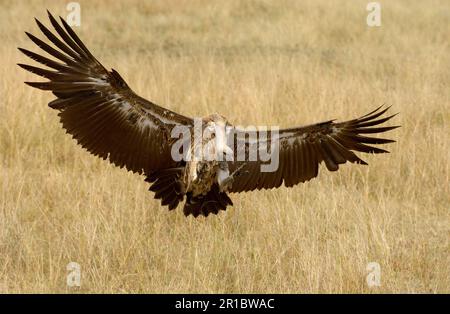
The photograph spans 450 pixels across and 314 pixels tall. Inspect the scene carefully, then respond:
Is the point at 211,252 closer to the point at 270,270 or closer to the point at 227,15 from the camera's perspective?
the point at 270,270

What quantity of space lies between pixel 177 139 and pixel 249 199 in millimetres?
1277

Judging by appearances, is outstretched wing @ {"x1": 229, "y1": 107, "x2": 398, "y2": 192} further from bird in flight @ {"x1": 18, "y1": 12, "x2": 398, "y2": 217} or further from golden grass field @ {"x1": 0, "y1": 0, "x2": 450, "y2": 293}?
golden grass field @ {"x1": 0, "y1": 0, "x2": 450, "y2": 293}

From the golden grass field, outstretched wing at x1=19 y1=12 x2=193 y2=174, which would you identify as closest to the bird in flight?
outstretched wing at x1=19 y1=12 x2=193 y2=174

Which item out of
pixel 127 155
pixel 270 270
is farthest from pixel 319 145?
pixel 127 155

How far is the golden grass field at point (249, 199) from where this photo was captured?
4.89 metres

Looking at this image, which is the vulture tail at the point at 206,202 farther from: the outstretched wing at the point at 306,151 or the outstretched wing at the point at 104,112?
the outstretched wing at the point at 104,112

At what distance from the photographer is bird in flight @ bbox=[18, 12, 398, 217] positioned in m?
4.56

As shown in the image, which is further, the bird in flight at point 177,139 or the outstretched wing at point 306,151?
the outstretched wing at point 306,151

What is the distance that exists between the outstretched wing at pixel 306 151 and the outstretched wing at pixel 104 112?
57cm

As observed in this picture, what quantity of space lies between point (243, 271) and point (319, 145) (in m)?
1.02

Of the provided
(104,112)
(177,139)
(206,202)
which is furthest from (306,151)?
(104,112)

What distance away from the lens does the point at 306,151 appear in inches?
198

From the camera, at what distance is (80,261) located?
5.00 metres

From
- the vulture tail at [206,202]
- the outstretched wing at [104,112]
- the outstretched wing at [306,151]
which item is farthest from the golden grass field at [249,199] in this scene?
the outstretched wing at [104,112]
